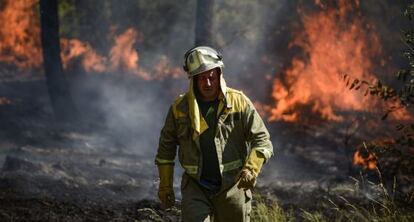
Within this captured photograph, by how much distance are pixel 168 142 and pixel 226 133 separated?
453 millimetres

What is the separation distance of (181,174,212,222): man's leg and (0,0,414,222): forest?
60.9 inches

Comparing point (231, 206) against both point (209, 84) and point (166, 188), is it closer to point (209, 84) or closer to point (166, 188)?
point (166, 188)

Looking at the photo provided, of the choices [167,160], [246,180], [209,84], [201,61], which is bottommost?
[246,180]

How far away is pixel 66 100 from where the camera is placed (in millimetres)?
16062

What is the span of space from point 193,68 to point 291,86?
12.0 metres

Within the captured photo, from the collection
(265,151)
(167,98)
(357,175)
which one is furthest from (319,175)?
(167,98)

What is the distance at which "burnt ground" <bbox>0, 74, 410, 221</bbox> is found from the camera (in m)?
7.82

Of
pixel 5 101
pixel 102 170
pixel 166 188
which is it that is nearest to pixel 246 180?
pixel 166 188

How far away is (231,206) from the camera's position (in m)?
4.42

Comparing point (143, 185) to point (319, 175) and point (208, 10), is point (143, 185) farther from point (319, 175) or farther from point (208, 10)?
point (208, 10)

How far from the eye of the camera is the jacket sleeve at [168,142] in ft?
14.6

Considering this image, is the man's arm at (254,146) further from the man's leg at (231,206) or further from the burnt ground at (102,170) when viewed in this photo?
the burnt ground at (102,170)

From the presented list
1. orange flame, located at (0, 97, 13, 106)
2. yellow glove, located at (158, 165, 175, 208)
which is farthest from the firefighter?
orange flame, located at (0, 97, 13, 106)

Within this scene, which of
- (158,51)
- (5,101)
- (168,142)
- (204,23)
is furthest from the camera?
(158,51)
